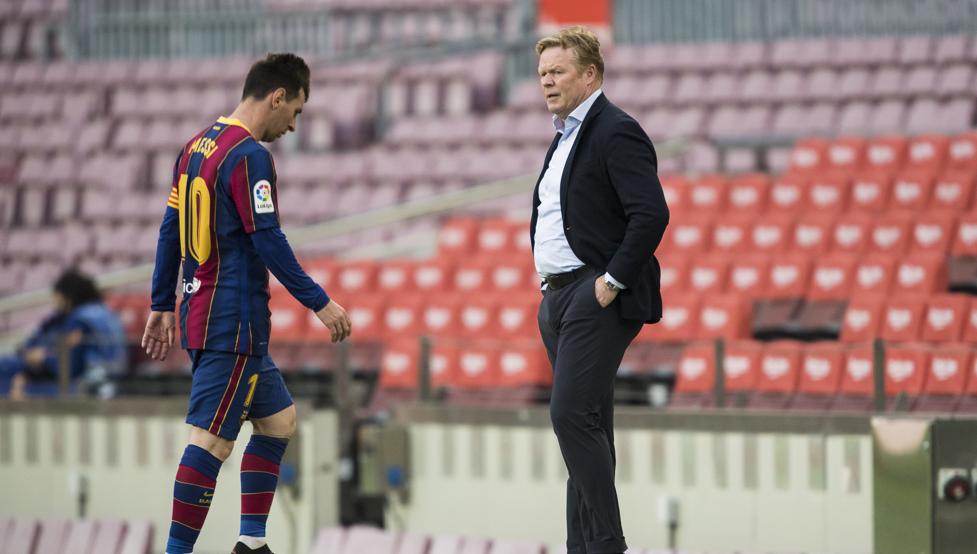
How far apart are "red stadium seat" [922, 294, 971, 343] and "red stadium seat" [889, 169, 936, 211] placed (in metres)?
1.99

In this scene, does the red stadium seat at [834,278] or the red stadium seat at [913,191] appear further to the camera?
the red stadium seat at [913,191]

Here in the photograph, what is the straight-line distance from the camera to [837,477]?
251 inches

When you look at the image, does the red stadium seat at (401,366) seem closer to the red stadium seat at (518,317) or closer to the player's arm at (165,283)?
the red stadium seat at (518,317)

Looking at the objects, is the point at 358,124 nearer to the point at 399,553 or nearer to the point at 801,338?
the point at 801,338

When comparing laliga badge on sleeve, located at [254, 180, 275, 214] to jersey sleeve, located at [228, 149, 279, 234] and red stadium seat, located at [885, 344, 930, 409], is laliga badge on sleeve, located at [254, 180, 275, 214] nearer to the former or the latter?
jersey sleeve, located at [228, 149, 279, 234]

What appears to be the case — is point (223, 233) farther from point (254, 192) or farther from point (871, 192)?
point (871, 192)

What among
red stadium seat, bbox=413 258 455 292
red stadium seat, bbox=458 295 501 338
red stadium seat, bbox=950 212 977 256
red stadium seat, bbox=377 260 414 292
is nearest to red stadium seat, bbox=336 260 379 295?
red stadium seat, bbox=377 260 414 292

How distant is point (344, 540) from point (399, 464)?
606 mm

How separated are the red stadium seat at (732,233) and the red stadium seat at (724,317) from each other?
1.17 m

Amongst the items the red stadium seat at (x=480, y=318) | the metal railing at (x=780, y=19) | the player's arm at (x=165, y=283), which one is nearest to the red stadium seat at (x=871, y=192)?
the red stadium seat at (x=480, y=318)

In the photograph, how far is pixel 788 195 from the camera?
1068 centimetres

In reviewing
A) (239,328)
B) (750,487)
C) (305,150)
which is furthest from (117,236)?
(239,328)

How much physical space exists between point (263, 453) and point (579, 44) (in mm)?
1425

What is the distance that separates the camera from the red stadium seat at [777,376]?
7.96m
